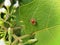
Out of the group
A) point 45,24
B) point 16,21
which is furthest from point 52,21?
point 16,21

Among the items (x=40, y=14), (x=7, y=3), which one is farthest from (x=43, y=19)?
(x=7, y=3)

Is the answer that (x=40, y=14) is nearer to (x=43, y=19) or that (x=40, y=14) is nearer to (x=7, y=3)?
(x=43, y=19)

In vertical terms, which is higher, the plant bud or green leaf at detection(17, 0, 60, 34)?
the plant bud

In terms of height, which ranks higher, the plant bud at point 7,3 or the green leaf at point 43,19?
the plant bud at point 7,3

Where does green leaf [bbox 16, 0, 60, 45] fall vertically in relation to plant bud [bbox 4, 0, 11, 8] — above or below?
below

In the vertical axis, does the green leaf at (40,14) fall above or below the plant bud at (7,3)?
below

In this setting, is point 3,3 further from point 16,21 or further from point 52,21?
point 52,21

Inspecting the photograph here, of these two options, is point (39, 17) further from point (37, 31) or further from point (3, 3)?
point (3, 3)

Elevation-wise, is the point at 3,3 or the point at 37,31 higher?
the point at 3,3
